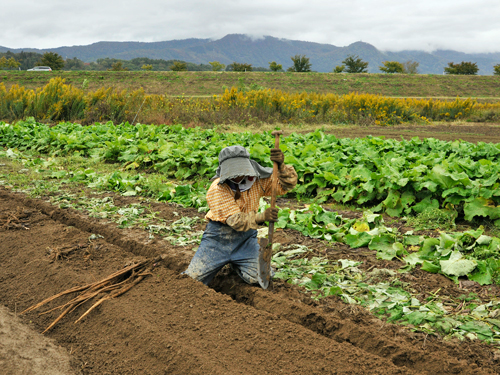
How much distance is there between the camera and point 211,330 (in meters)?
2.93

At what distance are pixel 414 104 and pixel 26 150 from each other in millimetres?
17240

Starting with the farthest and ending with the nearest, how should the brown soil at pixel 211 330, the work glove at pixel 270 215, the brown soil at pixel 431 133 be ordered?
the brown soil at pixel 431 133 < the work glove at pixel 270 215 < the brown soil at pixel 211 330

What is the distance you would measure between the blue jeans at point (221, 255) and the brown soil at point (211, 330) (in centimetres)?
14

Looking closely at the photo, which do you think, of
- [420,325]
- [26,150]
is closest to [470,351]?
[420,325]

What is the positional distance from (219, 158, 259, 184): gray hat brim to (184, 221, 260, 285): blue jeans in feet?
1.82

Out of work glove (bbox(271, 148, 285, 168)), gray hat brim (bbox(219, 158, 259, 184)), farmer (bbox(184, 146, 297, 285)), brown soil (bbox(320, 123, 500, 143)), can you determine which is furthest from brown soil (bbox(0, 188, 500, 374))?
brown soil (bbox(320, 123, 500, 143))

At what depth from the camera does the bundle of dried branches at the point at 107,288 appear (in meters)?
3.40

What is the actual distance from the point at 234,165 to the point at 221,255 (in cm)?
87

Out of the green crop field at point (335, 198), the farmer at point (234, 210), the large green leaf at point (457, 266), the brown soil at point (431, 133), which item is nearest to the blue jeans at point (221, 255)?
the farmer at point (234, 210)

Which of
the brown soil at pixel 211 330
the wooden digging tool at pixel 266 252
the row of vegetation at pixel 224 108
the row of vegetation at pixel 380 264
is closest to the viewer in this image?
the brown soil at pixel 211 330

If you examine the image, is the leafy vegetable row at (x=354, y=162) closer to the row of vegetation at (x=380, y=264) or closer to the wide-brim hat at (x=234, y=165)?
the row of vegetation at (x=380, y=264)

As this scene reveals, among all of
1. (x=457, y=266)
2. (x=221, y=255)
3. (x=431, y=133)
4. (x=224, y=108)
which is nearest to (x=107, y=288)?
(x=221, y=255)

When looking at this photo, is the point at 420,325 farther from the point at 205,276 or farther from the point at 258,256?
the point at 205,276

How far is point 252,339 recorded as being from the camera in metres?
2.80
